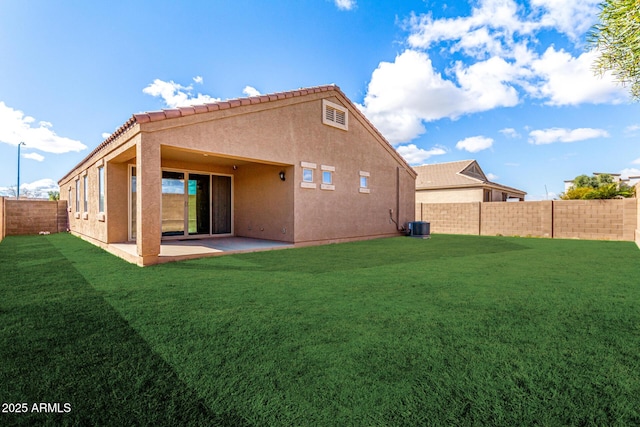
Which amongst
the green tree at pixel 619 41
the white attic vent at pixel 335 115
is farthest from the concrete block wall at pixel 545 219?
the white attic vent at pixel 335 115

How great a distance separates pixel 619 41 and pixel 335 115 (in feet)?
25.4

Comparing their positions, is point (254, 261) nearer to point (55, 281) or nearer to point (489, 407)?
point (55, 281)

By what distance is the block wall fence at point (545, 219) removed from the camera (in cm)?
1294

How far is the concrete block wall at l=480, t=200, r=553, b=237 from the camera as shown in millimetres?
14547

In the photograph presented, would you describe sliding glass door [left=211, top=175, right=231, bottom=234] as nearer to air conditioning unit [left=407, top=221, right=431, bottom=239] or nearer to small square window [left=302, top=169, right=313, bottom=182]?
small square window [left=302, top=169, right=313, bottom=182]

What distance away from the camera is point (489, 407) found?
186 centimetres

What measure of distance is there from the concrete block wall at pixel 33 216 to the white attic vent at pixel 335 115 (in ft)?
50.5

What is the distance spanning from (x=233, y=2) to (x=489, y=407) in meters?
13.0

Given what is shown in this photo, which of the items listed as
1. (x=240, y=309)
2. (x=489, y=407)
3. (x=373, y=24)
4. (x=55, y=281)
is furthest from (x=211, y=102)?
(x=373, y=24)

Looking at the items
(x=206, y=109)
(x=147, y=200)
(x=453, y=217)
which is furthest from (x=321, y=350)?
(x=453, y=217)

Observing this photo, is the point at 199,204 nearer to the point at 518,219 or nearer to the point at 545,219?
the point at 518,219

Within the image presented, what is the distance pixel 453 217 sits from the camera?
17.3 meters

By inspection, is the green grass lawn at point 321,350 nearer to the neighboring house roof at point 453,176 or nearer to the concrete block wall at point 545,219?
the concrete block wall at point 545,219

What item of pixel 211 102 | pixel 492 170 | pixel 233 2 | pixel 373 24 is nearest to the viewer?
pixel 211 102
